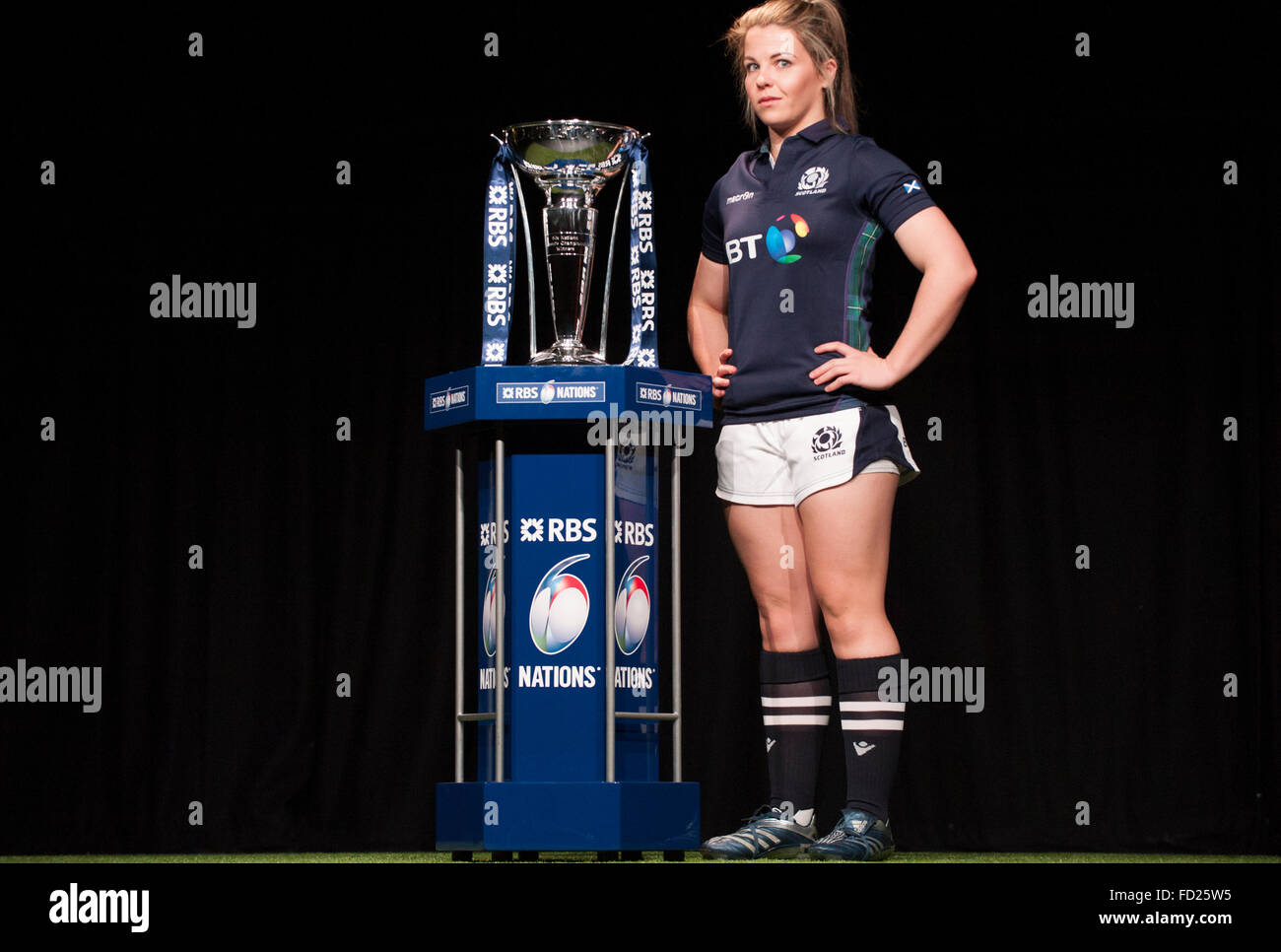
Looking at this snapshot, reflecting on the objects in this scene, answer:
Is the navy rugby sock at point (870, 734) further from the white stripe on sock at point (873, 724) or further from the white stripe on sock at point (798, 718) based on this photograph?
the white stripe on sock at point (798, 718)

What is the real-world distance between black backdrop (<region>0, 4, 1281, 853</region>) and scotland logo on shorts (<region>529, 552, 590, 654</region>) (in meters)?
1.42

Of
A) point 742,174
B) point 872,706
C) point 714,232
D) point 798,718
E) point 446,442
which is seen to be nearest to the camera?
point 872,706

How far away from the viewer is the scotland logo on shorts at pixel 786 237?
347 cm

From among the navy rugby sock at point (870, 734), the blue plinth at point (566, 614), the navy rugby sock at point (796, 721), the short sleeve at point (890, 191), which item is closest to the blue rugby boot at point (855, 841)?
the navy rugby sock at point (870, 734)

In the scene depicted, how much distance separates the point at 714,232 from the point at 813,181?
33 cm

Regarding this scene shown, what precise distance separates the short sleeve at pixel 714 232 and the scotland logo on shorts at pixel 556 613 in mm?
878

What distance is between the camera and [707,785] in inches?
182

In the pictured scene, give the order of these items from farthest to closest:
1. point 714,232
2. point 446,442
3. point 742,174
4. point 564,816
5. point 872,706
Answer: point 446,442
point 714,232
point 742,174
point 872,706
point 564,816

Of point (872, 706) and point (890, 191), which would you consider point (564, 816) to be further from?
point (890, 191)

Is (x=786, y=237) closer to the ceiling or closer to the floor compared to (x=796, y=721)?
closer to the ceiling

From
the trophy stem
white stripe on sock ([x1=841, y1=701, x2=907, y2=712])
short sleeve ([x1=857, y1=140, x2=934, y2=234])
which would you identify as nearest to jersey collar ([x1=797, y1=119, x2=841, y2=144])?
short sleeve ([x1=857, y1=140, x2=934, y2=234])

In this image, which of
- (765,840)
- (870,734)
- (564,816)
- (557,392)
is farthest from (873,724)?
(557,392)

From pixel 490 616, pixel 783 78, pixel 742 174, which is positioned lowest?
pixel 490 616

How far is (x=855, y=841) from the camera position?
3.29 m
